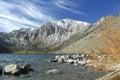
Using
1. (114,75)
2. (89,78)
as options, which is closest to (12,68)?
(89,78)

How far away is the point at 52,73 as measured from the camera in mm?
49875

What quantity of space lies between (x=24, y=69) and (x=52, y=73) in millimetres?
7307

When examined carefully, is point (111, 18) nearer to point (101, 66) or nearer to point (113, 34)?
point (113, 34)

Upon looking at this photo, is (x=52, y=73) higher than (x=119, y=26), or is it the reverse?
(x=119, y=26)

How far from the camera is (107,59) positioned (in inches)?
669

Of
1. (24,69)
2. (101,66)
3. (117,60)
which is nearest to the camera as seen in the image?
(117,60)

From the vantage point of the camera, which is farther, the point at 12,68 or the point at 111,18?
the point at 12,68

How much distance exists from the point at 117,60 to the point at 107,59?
821mm

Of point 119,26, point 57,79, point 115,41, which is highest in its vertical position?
point 119,26

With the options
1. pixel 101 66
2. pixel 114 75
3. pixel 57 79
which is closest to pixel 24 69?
pixel 57 79

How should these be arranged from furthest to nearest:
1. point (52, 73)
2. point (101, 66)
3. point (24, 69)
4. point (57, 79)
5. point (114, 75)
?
1. point (24, 69)
2. point (52, 73)
3. point (57, 79)
4. point (101, 66)
5. point (114, 75)

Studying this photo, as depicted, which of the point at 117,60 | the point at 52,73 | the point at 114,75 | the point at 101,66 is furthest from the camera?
the point at 52,73

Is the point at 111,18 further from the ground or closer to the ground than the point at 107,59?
further from the ground

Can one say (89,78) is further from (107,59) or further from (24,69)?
(107,59)
